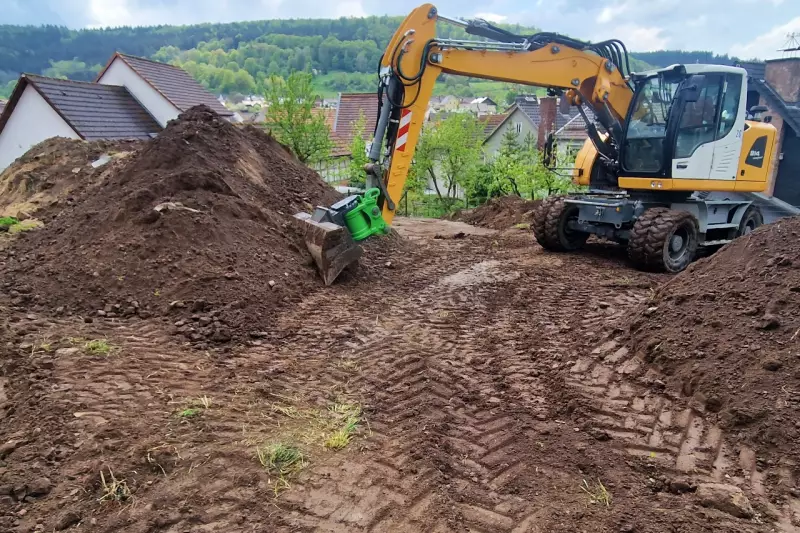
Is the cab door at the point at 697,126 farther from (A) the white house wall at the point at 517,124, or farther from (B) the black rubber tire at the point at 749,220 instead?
(A) the white house wall at the point at 517,124

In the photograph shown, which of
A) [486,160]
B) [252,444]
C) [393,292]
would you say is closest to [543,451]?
[252,444]

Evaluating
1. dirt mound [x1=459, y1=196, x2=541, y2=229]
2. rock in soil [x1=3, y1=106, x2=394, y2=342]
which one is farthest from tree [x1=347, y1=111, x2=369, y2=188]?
rock in soil [x1=3, y1=106, x2=394, y2=342]

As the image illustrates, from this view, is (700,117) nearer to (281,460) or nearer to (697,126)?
(697,126)

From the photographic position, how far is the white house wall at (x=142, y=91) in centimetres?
1938

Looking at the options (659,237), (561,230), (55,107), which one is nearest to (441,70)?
(561,230)

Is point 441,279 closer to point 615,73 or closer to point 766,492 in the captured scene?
point 615,73

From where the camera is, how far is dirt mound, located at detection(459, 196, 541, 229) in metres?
11.9

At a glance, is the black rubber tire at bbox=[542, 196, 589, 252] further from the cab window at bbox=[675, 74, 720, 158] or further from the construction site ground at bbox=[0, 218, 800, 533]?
the construction site ground at bbox=[0, 218, 800, 533]

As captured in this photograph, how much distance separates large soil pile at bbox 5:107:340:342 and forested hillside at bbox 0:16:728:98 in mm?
52454

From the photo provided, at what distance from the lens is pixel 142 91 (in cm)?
1995

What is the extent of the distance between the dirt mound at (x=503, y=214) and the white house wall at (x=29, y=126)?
12064 mm

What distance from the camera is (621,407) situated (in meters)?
3.45

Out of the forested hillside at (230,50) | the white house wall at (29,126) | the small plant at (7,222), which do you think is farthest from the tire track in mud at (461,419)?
the forested hillside at (230,50)

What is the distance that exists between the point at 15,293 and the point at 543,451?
4915 mm
